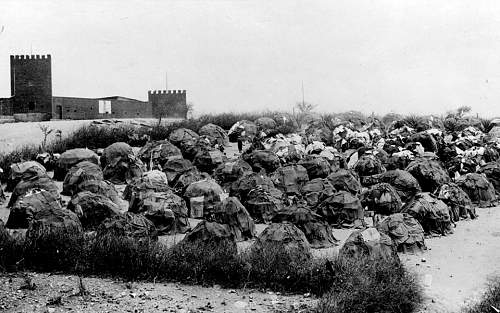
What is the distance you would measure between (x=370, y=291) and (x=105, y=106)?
27.2 m

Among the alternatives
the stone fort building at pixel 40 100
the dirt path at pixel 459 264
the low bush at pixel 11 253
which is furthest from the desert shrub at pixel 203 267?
the stone fort building at pixel 40 100

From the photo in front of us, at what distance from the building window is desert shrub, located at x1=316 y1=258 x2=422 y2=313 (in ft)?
86.5

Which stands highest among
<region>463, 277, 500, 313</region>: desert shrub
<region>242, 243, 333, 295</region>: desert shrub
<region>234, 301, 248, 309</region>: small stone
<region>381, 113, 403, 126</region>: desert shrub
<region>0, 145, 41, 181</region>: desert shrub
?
<region>381, 113, 403, 126</region>: desert shrub

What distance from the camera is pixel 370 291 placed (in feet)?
19.5

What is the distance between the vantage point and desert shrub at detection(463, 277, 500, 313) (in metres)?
5.72

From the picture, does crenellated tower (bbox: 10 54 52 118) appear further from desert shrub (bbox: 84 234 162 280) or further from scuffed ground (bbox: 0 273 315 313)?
scuffed ground (bbox: 0 273 315 313)

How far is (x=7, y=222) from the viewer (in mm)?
8594

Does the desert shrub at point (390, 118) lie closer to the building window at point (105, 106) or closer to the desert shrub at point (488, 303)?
the desert shrub at point (488, 303)

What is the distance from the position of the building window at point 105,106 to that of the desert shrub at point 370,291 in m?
26.4

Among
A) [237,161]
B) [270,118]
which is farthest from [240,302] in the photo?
[270,118]

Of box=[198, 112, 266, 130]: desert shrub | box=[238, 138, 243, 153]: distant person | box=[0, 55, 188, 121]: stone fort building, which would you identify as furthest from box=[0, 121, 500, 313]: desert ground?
box=[0, 55, 188, 121]: stone fort building

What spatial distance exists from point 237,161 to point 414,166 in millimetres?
3771

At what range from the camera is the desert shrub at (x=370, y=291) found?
225 inches

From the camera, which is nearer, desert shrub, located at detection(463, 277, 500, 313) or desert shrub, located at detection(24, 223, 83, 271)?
desert shrub, located at detection(463, 277, 500, 313)
